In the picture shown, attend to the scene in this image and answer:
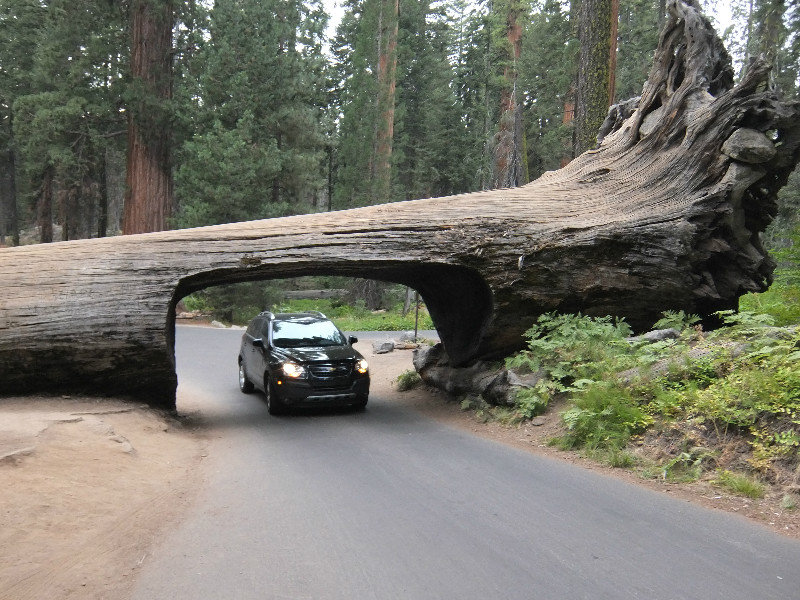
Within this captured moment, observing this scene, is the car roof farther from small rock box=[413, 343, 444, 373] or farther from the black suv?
small rock box=[413, 343, 444, 373]

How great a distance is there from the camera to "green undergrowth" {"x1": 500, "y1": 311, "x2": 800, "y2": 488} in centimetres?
614

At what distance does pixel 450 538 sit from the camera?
4.97 meters

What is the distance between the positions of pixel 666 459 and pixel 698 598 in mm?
2968

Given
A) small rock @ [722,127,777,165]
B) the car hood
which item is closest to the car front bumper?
the car hood

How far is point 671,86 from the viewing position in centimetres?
1277

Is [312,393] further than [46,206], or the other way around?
[46,206]

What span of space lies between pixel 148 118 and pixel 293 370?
16969mm

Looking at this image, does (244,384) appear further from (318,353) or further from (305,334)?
(318,353)

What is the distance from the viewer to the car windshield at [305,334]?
1241cm

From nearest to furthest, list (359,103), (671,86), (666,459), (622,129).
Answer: (666,459) < (671,86) < (622,129) < (359,103)

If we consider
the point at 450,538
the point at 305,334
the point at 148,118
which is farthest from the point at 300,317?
the point at 148,118

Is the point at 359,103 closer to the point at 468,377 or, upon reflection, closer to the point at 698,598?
the point at 468,377

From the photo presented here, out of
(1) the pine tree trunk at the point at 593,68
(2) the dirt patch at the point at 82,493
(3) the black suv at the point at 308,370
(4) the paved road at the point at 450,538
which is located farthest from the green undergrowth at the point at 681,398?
(1) the pine tree trunk at the point at 593,68

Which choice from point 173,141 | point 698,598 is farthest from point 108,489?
point 173,141
